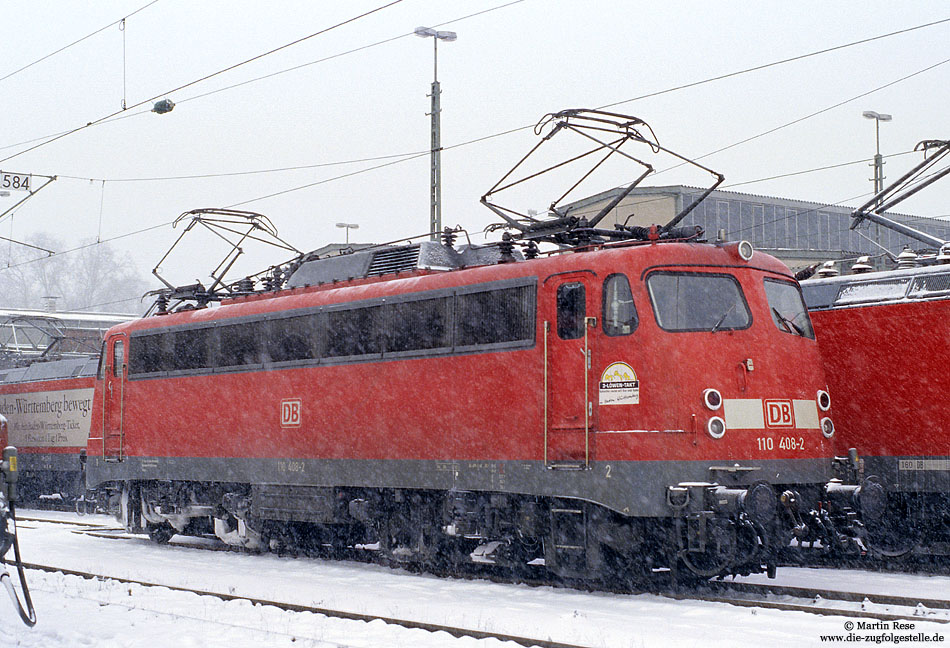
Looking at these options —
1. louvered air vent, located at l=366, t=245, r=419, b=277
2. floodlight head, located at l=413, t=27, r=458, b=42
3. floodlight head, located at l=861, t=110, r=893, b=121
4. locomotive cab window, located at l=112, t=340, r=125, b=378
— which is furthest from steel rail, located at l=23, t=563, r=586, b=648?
floodlight head, located at l=861, t=110, r=893, b=121

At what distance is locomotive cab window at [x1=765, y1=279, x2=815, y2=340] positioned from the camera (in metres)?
12.4

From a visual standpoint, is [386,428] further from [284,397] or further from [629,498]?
[629,498]

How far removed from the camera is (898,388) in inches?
557

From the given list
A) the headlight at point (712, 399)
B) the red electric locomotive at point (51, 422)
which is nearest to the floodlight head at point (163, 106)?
the red electric locomotive at point (51, 422)

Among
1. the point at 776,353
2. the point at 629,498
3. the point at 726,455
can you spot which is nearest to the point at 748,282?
the point at 776,353

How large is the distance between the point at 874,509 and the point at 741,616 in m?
2.40

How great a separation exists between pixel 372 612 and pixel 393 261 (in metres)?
5.70

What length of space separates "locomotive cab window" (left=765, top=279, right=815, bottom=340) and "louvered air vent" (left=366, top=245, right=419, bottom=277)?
15.5ft

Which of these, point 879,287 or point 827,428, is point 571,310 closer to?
point 827,428

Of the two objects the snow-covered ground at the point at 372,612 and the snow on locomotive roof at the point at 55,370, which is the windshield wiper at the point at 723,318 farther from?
the snow on locomotive roof at the point at 55,370

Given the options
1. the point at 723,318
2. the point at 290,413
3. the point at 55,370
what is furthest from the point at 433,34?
the point at 55,370

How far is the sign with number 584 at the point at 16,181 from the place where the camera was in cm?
2552

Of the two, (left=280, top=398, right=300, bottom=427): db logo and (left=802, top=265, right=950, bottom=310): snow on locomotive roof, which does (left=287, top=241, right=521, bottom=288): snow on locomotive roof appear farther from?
(left=802, top=265, right=950, bottom=310): snow on locomotive roof

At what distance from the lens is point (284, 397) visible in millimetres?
15867
